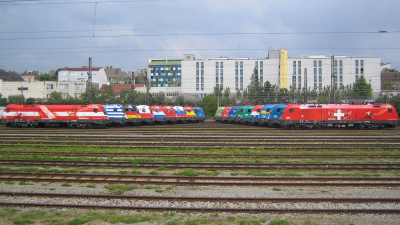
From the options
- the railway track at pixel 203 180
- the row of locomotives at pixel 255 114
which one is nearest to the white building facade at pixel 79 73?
the row of locomotives at pixel 255 114

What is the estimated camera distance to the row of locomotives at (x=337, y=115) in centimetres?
3534

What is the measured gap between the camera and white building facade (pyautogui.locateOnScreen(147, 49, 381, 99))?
9050 cm

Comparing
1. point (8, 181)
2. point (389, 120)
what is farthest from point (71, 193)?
point (389, 120)

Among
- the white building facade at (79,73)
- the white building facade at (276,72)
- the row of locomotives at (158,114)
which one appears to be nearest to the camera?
the row of locomotives at (158,114)

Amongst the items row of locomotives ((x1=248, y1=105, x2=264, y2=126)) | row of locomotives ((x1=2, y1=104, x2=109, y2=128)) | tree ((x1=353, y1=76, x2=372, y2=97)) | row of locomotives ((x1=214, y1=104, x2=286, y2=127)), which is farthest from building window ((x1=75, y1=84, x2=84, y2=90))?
tree ((x1=353, y1=76, x2=372, y2=97))

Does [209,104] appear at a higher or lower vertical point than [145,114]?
higher

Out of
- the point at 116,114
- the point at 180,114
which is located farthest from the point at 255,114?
the point at 116,114

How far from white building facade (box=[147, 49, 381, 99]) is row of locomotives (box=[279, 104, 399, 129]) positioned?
173ft

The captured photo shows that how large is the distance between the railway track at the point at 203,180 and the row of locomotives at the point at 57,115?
24.9 meters

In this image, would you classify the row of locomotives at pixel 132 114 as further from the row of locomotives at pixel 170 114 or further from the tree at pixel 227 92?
the tree at pixel 227 92

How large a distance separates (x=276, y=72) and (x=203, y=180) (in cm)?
8762

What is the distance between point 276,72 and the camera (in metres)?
94.4

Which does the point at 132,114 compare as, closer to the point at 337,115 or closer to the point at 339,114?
the point at 337,115

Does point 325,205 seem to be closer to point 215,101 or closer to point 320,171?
point 320,171
